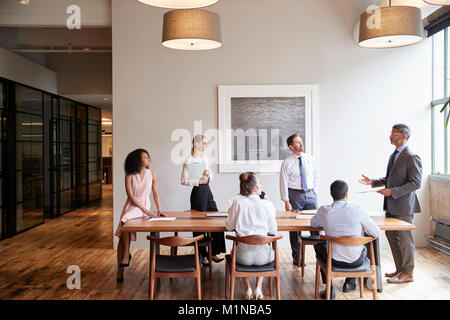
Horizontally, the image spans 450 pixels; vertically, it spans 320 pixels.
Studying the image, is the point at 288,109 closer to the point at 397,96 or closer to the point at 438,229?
the point at 397,96

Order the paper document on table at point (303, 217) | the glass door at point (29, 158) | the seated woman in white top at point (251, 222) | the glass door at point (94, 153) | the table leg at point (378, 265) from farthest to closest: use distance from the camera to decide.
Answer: the glass door at point (94, 153), the glass door at point (29, 158), the paper document on table at point (303, 217), the table leg at point (378, 265), the seated woman in white top at point (251, 222)

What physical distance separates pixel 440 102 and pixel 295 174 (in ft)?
8.55

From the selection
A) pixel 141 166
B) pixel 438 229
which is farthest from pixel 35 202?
pixel 438 229

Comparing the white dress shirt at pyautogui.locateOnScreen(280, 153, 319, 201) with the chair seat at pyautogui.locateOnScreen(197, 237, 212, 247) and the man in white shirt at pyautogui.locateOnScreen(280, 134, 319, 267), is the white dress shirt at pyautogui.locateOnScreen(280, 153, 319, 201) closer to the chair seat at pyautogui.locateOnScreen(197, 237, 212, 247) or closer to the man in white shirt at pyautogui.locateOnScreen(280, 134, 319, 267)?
the man in white shirt at pyautogui.locateOnScreen(280, 134, 319, 267)

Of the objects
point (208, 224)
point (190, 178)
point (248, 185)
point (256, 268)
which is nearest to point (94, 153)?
point (190, 178)

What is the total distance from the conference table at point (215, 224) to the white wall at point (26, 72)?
5084 mm

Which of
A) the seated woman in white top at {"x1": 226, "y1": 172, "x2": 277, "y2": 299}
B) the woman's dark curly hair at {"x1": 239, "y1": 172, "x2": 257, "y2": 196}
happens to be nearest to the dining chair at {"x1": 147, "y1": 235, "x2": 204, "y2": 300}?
the seated woman in white top at {"x1": 226, "y1": 172, "x2": 277, "y2": 299}

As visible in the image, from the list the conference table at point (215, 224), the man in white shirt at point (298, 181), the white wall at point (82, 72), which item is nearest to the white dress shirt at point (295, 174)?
the man in white shirt at point (298, 181)

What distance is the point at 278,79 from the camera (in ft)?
23.0

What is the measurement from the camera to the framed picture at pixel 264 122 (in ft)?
22.9

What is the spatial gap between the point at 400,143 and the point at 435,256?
7.23ft

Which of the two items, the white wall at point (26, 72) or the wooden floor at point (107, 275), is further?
the white wall at point (26, 72)

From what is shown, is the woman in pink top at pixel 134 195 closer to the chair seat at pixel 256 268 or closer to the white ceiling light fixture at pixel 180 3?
the chair seat at pixel 256 268

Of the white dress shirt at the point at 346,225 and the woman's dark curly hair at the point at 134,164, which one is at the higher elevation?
the woman's dark curly hair at the point at 134,164
